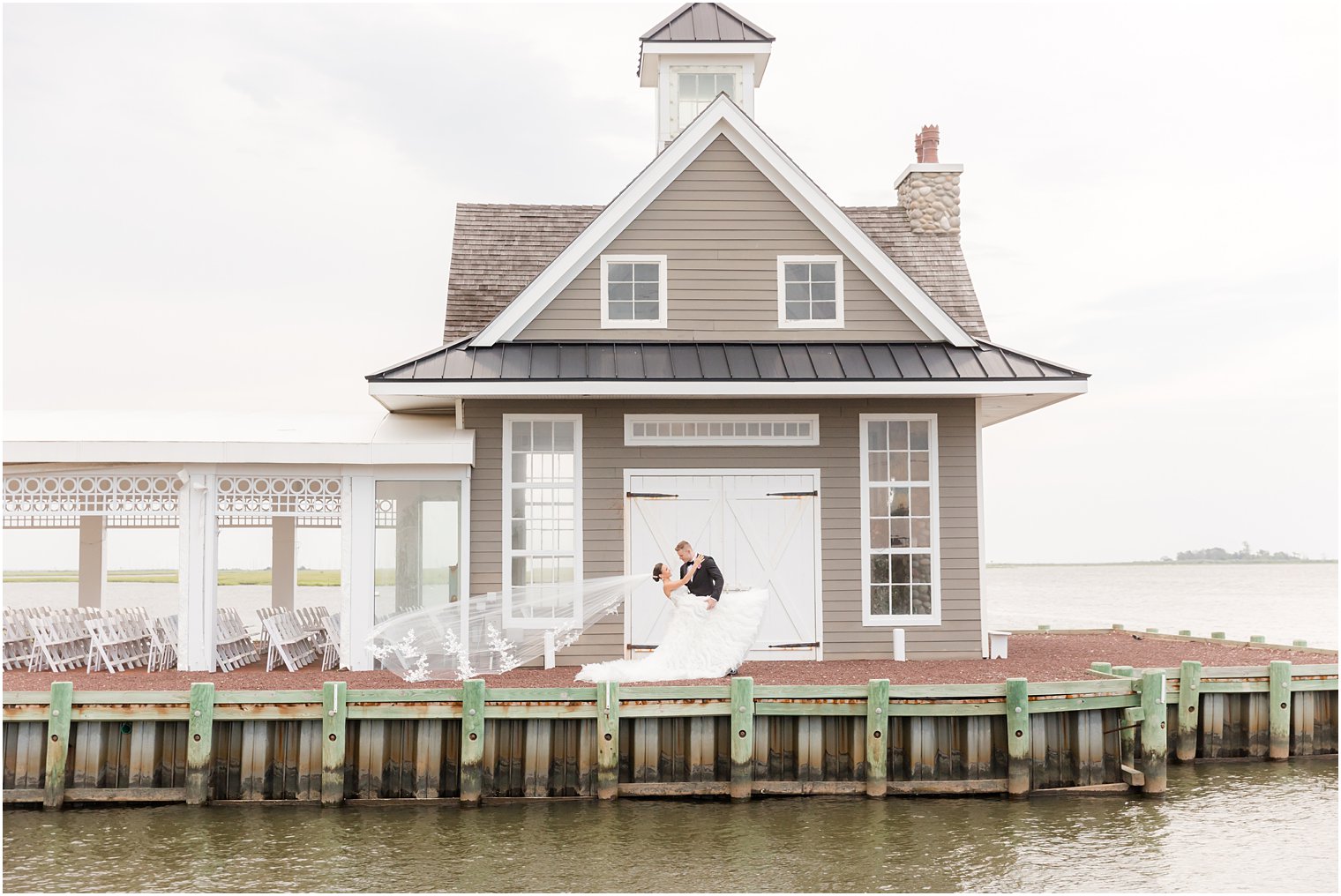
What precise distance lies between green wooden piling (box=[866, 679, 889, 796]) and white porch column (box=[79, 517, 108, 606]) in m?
13.9

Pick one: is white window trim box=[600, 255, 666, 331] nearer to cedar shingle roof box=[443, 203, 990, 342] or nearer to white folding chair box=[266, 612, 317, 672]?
cedar shingle roof box=[443, 203, 990, 342]

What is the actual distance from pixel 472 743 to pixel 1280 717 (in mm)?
8840

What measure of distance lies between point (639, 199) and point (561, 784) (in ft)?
25.6

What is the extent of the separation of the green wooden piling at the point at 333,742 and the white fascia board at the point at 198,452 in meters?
3.94

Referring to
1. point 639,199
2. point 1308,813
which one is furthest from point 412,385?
point 1308,813

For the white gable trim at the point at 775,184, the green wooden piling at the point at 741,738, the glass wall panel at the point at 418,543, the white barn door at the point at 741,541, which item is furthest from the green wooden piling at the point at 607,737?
the white gable trim at the point at 775,184

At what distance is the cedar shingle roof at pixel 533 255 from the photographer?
1727 cm

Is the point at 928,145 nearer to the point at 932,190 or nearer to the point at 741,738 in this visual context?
the point at 932,190

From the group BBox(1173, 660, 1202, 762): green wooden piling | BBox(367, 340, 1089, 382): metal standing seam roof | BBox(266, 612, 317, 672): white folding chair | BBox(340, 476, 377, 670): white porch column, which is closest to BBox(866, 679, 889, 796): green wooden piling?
BBox(1173, 660, 1202, 762): green wooden piling

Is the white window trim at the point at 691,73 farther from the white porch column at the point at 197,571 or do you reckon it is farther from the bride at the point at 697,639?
the white porch column at the point at 197,571

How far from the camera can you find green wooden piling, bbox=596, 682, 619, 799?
35.7ft

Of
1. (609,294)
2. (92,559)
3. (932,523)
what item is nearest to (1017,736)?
(932,523)

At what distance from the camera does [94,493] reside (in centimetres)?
1417

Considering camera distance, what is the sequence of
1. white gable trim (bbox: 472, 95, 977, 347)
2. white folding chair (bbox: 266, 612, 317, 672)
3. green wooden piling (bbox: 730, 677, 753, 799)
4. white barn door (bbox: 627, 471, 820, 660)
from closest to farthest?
green wooden piling (bbox: 730, 677, 753, 799) < white folding chair (bbox: 266, 612, 317, 672) < white barn door (bbox: 627, 471, 820, 660) < white gable trim (bbox: 472, 95, 977, 347)
